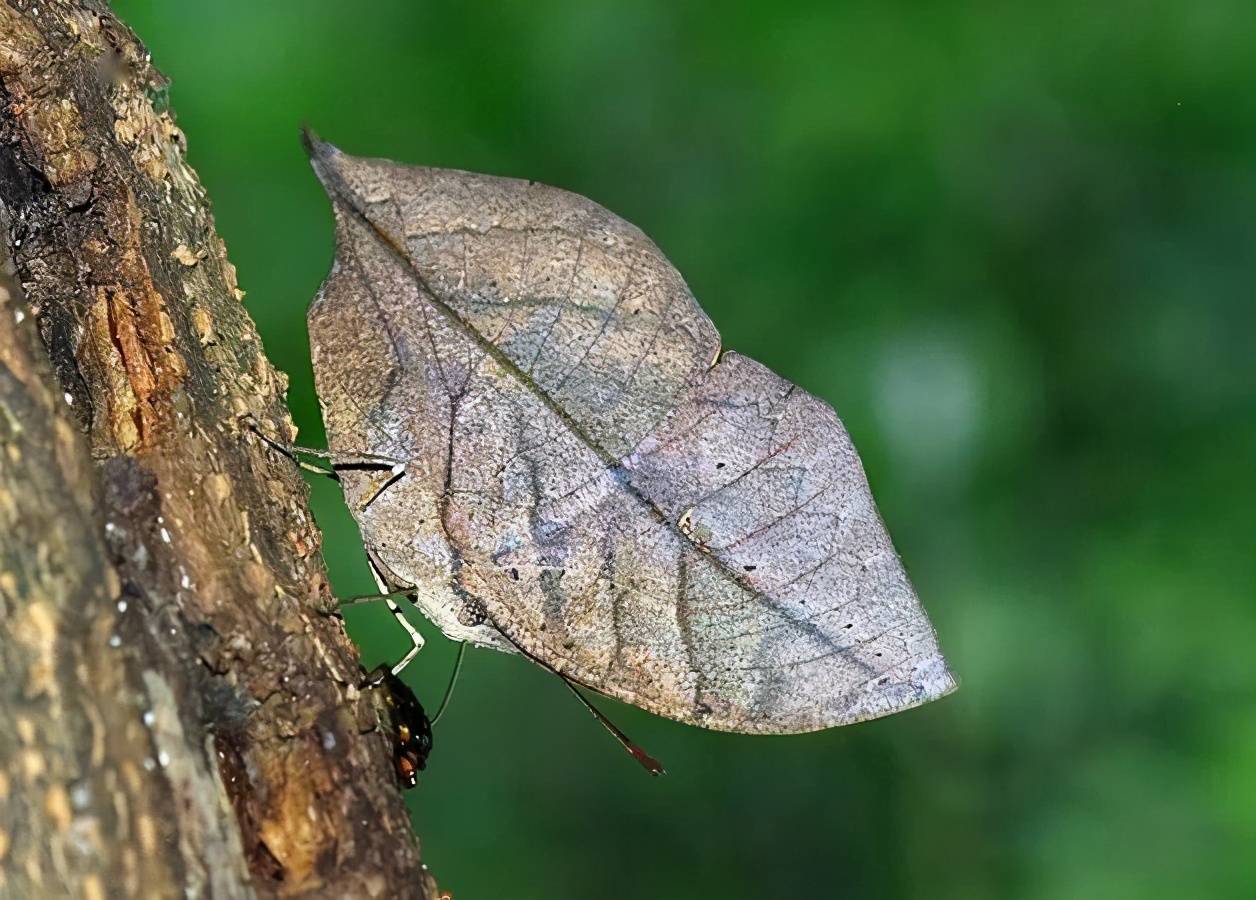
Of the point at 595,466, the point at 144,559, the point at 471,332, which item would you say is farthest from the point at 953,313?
the point at 144,559

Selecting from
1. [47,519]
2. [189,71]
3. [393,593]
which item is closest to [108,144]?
[47,519]

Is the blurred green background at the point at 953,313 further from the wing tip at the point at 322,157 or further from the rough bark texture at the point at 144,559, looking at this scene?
the rough bark texture at the point at 144,559

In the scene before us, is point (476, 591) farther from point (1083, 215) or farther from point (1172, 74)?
point (1172, 74)

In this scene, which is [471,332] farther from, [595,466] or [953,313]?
[953,313]

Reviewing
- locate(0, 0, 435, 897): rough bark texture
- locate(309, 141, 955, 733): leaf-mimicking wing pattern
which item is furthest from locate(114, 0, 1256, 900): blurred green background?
locate(0, 0, 435, 897): rough bark texture

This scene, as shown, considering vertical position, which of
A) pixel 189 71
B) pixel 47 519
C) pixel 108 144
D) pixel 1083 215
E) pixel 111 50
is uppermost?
pixel 1083 215
